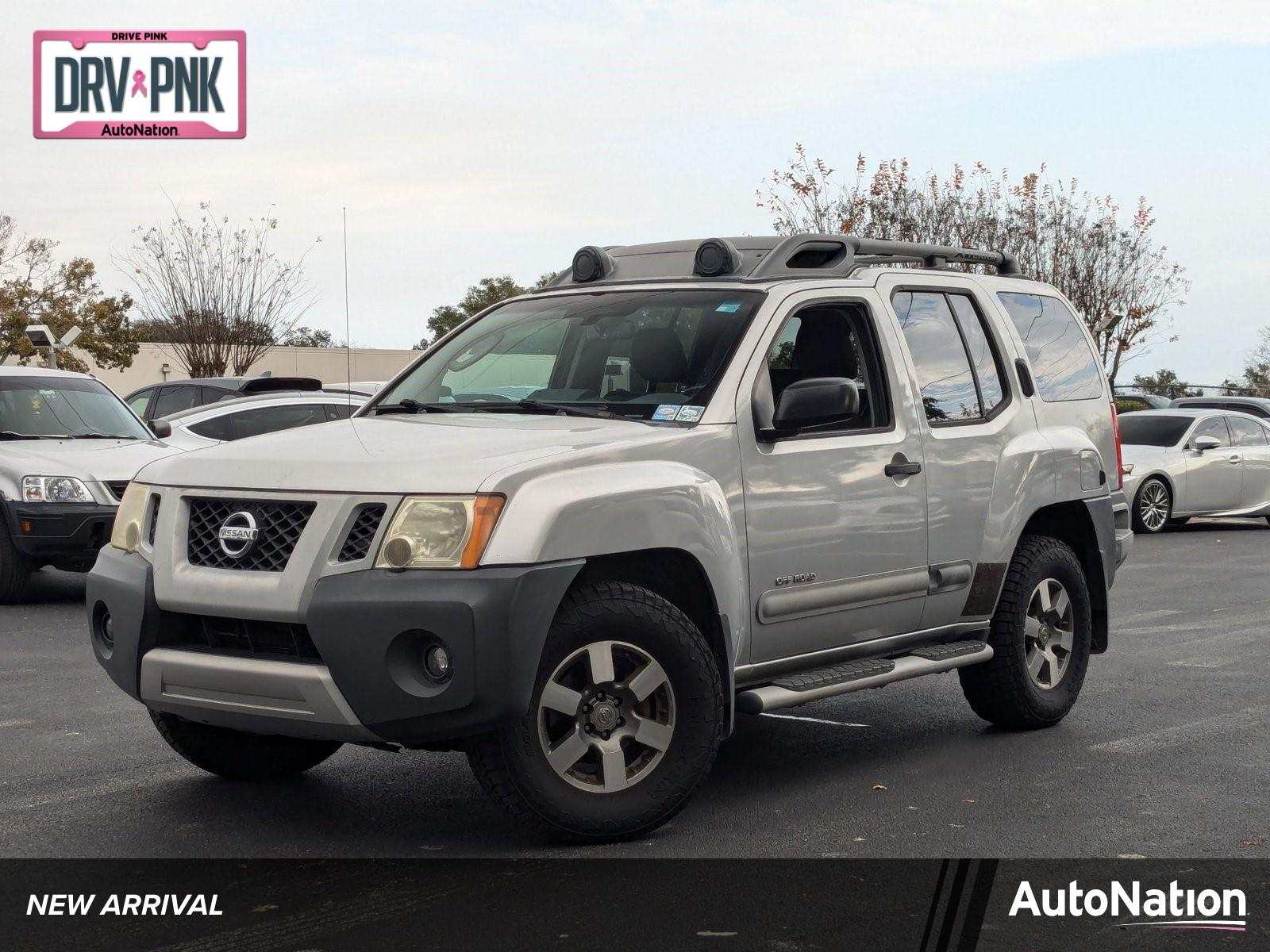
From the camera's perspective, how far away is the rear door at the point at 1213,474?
19.1m

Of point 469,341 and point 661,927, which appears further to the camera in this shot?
point 469,341

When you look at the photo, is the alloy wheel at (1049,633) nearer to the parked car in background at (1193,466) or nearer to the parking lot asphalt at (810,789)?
the parking lot asphalt at (810,789)

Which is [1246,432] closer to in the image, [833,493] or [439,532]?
[833,493]

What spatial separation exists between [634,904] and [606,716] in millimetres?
776

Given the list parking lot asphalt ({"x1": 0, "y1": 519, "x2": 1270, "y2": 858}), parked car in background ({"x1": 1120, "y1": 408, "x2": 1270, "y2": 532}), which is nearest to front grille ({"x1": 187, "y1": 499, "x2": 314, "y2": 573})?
parking lot asphalt ({"x1": 0, "y1": 519, "x2": 1270, "y2": 858})

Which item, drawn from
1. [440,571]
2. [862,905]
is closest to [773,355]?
[440,571]

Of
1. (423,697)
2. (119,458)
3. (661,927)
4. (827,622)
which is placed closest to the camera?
(661,927)

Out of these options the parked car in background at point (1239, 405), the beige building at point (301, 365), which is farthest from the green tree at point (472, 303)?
the parked car in background at point (1239, 405)

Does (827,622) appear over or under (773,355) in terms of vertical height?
under

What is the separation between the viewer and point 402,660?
4.75 metres

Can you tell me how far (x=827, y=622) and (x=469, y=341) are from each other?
1.96 metres

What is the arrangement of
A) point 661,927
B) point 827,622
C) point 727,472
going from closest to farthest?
point 661,927
point 727,472
point 827,622

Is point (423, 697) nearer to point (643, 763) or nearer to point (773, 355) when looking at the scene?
point (643, 763)

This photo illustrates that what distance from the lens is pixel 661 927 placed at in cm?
432
